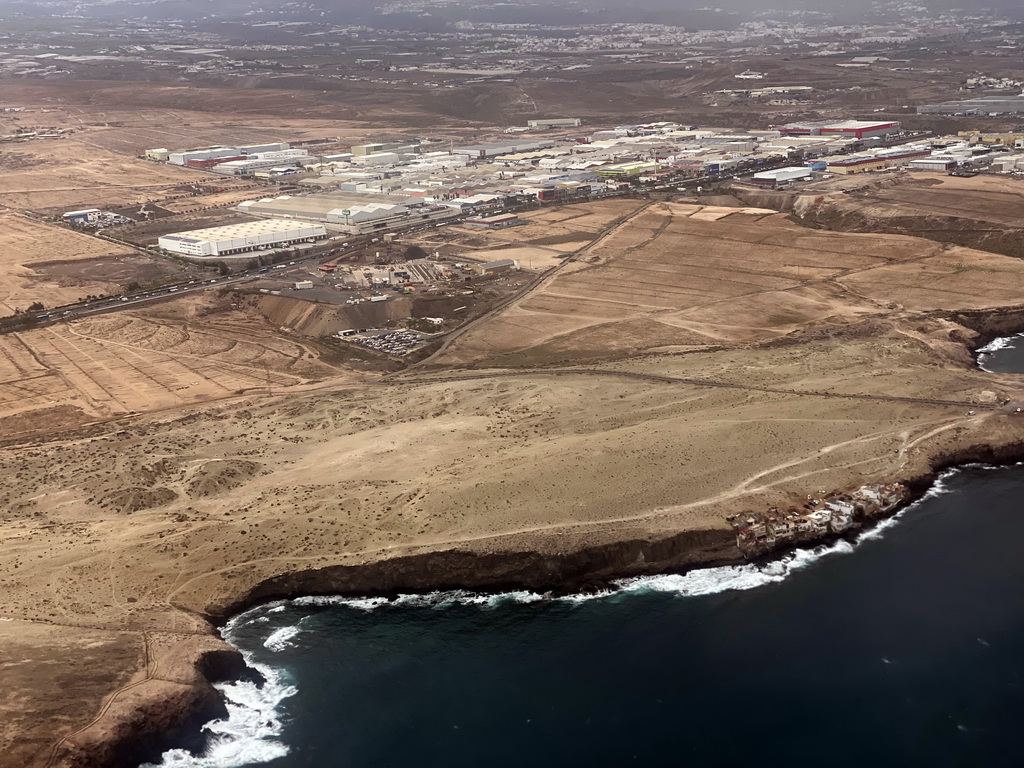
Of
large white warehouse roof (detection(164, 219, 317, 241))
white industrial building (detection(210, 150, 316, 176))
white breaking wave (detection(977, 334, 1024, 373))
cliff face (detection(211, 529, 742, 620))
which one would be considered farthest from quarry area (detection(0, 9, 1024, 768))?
white industrial building (detection(210, 150, 316, 176))

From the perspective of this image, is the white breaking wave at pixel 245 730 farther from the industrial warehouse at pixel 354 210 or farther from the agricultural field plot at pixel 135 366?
the industrial warehouse at pixel 354 210

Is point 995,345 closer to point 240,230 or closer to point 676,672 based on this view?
point 676,672

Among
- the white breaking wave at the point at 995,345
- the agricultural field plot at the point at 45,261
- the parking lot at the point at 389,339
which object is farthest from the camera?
the agricultural field plot at the point at 45,261

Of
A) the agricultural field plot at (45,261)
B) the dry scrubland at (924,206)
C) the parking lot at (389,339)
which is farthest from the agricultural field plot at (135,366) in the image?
Result: the dry scrubland at (924,206)

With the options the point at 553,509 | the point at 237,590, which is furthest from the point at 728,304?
the point at 237,590

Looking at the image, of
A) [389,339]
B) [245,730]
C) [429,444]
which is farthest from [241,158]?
[245,730]

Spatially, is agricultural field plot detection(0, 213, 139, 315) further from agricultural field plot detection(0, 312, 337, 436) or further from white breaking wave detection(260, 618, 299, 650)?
white breaking wave detection(260, 618, 299, 650)

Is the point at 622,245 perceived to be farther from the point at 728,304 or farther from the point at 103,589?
the point at 103,589
